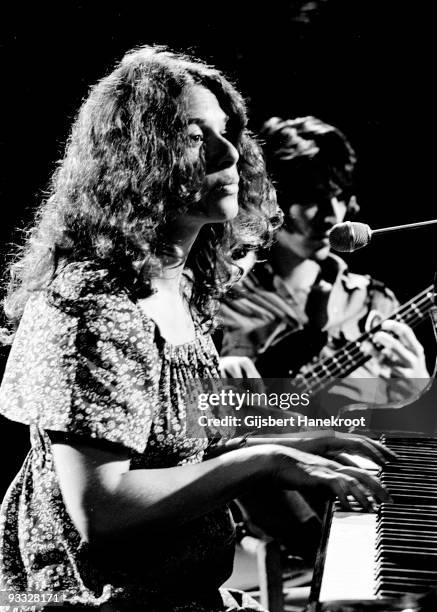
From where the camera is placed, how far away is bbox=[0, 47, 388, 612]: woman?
112cm

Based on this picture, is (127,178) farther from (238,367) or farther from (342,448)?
(238,367)

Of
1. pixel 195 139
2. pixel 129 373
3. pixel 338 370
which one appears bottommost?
pixel 338 370

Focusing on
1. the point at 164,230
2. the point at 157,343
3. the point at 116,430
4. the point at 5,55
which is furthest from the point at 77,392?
the point at 5,55

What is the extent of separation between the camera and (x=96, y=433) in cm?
111

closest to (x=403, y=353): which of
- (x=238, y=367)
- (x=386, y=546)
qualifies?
(x=238, y=367)

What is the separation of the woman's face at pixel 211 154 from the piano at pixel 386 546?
63cm

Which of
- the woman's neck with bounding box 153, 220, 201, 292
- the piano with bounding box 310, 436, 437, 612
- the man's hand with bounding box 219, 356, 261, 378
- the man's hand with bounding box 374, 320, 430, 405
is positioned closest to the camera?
the piano with bounding box 310, 436, 437, 612

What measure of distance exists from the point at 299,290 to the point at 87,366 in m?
1.47

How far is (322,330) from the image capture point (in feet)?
8.13

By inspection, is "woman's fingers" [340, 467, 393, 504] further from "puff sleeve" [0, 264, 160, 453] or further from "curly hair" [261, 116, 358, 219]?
"curly hair" [261, 116, 358, 219]

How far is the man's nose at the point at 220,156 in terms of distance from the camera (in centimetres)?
149

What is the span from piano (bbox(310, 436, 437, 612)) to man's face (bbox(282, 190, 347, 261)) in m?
1.13

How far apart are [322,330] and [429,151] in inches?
27.1

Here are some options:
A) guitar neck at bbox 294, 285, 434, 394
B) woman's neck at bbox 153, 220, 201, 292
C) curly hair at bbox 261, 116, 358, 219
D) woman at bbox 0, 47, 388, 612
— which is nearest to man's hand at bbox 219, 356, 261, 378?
guitar neck at bbox 294, 285, 434, 394
